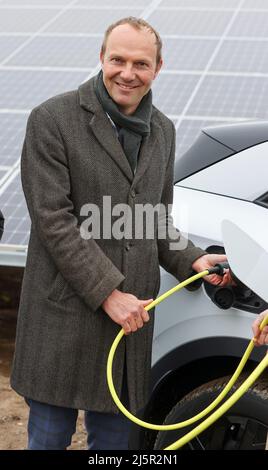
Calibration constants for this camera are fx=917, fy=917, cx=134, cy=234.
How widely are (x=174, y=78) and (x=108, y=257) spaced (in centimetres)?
331

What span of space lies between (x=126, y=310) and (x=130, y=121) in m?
0.57

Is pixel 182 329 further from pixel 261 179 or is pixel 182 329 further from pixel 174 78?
pixel 174 78

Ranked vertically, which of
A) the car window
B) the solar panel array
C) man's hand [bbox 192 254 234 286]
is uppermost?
the solar panel array

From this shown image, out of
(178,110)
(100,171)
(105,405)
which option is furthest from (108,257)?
(178,110)

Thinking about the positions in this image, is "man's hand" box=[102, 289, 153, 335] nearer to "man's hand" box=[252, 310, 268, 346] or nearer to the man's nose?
"man's hand" box=[252, 310, 268, 346]

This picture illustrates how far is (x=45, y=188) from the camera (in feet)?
8.83

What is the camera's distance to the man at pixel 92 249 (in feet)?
8.90

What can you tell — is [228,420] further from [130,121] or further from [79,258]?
[130,121]

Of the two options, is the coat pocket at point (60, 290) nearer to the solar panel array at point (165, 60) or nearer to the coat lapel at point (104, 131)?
the coat lapel at point (104, 131)

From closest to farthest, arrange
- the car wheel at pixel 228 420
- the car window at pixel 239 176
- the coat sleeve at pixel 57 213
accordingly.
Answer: the coat sleeve at pixel 57 213, the car wheel at pixel 228 420, the car window at pixel 239 176

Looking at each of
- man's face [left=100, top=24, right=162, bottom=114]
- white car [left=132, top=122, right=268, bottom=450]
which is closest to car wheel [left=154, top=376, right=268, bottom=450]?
white car [left=132, top=122, right=268, bottom=450]

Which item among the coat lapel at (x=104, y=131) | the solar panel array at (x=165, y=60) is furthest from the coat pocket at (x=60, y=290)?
the solar panel array at (x=165, y=60)

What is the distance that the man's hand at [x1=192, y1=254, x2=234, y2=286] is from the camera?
2979 millimetres

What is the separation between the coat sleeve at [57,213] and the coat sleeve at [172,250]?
1.15 feet
